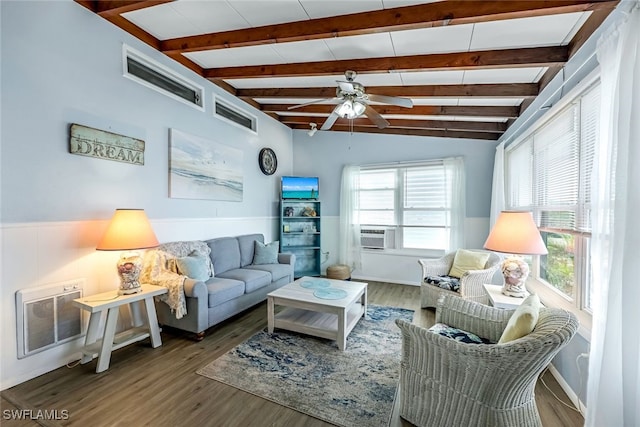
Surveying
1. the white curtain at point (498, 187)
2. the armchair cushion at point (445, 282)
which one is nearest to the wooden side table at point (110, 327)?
the armchair cushion at point (445, 282)

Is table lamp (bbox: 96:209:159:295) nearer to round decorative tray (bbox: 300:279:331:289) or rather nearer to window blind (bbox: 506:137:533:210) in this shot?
round decorative tray (bbox: 300:279:331:289)

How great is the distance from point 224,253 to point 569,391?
11.9ft

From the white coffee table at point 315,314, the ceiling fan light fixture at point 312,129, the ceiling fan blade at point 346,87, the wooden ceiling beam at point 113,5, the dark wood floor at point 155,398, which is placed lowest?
the dark wood floor at point 155,398

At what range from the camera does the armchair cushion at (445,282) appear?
329 cm

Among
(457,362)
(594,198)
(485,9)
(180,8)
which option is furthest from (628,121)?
(180,8)

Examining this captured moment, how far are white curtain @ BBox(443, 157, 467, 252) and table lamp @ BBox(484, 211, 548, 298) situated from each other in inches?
80.3

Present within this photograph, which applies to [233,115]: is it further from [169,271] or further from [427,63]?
[427,63]

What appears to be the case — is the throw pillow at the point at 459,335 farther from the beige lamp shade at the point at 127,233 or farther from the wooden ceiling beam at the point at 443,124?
the wooden ceiling beam at the point at 443,124

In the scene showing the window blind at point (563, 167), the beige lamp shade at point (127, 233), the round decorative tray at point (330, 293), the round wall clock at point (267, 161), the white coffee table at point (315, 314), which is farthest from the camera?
the round wall clock at point (267, 161)

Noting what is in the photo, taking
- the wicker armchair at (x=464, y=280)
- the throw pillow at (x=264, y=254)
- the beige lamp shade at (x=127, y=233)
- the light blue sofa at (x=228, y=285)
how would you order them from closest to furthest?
the beige lamp shade at (x=127, y=233) → the light blue sofa at (x=228, y=285) → the wicker armchair at (x=464, y=280) → the throw pillow at (x=264, y=254)

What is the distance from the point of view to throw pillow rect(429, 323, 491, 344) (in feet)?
5.97

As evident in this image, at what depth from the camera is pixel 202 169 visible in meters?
3.69

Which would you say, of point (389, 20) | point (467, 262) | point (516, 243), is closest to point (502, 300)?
point (516, 243)
